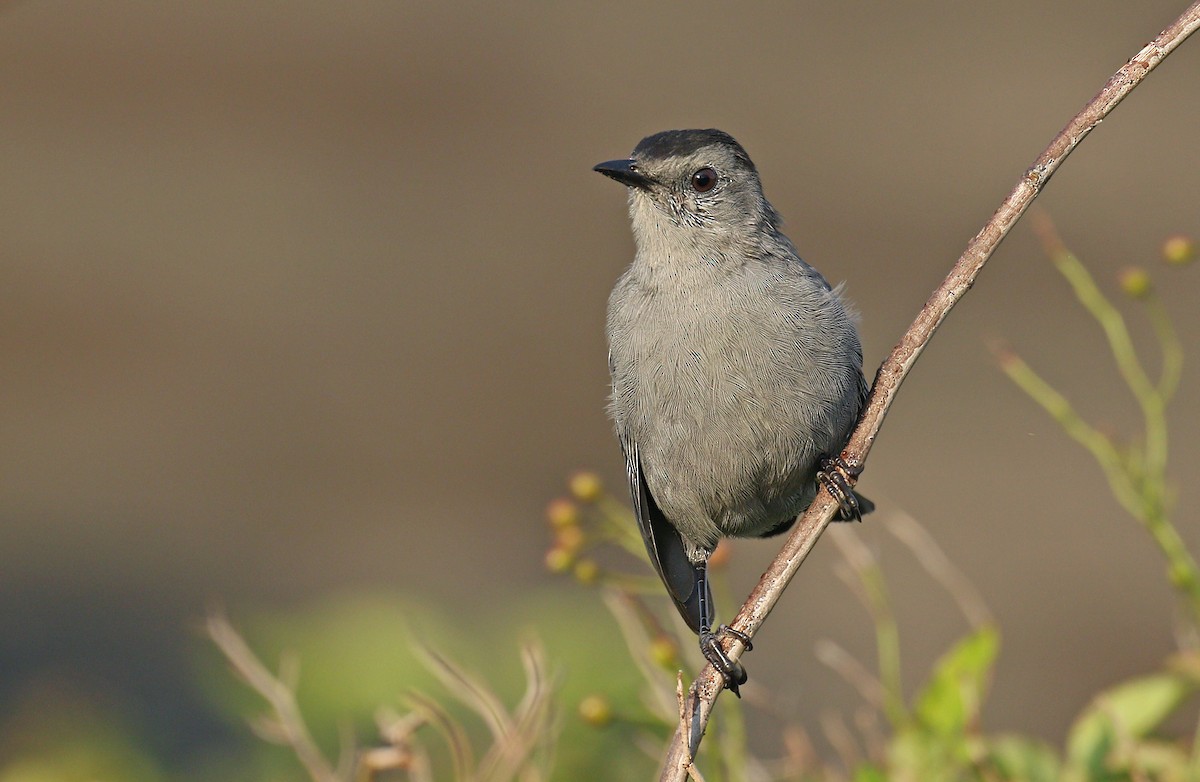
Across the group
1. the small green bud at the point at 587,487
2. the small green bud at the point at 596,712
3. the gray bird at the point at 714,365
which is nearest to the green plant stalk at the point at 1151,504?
the gray bird at the point at 714,365

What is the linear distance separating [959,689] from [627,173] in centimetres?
172

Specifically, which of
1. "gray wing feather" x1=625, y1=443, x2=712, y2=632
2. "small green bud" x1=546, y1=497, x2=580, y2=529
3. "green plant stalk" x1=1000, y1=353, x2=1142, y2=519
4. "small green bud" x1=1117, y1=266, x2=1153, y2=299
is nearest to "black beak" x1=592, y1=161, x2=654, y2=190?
"gray wing feather" x1=625, y1=443, x2=712, y2=632

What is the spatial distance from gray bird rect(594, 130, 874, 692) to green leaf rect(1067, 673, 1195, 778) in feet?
2.52

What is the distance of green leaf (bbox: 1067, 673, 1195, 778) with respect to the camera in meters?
2.80

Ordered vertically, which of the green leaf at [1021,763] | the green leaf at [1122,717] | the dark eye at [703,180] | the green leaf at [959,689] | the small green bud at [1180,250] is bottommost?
the green leaf at [1021,763]

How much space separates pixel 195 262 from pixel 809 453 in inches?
297

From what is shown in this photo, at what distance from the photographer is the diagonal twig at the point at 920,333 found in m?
2.30

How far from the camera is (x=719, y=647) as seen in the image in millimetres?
2729

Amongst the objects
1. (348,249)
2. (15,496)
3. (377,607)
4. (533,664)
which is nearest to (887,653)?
(533,664)

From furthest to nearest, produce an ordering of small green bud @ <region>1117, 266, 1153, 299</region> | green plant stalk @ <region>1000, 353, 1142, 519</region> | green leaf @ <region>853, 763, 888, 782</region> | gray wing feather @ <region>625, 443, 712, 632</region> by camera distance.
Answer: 1. gray wing feather @ <region>625, 443, 712, 632</region>
2. small green bud @ <region>1117, 266, 1153, 299</region>
3. green plant stalk @ <region>1000, 353, 1142, 519</region>
4. green leaf @ <region>853, 763, 888, 782</region>

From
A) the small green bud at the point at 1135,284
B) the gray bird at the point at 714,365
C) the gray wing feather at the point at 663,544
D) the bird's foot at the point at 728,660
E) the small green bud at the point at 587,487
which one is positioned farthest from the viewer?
the gray wing feather at the point at 663,544

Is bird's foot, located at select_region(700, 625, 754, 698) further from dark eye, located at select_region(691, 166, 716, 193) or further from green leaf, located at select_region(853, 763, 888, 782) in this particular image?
dark eye, located at select_region(691, 166, 716, 193)

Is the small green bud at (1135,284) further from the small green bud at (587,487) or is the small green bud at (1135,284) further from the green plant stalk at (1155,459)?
the small green bud at (587,487)

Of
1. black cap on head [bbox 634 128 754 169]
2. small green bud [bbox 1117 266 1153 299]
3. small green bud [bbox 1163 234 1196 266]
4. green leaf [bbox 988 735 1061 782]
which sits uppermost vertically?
black cap on head [bbox 634 128 754 169]
